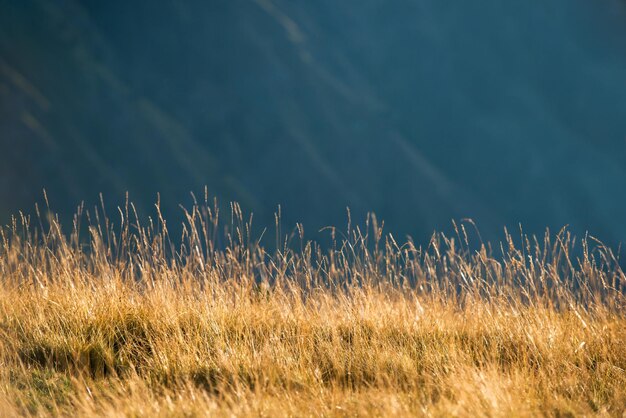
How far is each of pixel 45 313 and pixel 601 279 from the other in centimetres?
456

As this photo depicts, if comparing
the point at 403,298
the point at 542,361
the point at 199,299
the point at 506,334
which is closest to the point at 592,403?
the point at 542,361

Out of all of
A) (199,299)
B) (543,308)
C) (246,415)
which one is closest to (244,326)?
(199,299)

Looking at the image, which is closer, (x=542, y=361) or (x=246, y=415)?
(x=246, y=415)

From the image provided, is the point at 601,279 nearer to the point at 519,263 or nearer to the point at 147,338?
the point at 519,263

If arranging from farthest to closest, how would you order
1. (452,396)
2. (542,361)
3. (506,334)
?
(506,334), (542,361), (452,396)

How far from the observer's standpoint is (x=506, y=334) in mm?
5230

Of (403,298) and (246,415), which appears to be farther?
(403,298)

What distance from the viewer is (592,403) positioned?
4086mm

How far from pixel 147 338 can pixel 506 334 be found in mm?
2765

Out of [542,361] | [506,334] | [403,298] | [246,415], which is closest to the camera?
[246,415]

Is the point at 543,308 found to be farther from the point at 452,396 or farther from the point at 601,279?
the point at 452,396

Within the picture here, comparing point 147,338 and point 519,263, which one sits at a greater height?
point 519,263

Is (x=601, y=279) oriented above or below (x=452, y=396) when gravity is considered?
above

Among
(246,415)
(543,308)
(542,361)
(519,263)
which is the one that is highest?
(519,263)
